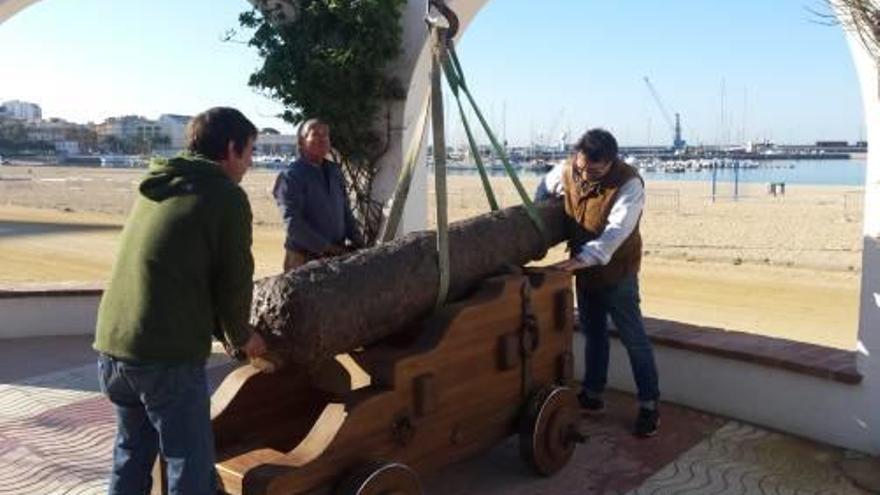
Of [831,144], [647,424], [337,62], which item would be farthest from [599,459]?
[831,144]

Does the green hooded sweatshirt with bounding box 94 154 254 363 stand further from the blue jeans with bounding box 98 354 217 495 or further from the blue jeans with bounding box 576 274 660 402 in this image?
the blue jeans with bounding box 576 274 660 402

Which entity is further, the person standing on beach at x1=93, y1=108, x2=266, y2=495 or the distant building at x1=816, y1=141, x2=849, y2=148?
the distant building at x1=816, y1=141, x2=849, y2=148

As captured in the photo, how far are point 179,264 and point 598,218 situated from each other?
2260 millimetres

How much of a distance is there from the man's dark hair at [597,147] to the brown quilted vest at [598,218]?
0.09m

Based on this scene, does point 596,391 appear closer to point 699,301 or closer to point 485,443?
point 485,443

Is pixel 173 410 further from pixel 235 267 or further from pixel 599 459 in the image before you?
pixel 599 459

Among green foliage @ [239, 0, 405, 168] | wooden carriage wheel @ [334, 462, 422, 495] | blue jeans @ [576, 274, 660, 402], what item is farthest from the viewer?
green foliage @ [239, 0, 405, 168]

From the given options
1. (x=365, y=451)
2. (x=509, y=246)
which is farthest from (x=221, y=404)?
(x=509, y=246)

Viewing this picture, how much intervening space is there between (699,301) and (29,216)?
74.8ft

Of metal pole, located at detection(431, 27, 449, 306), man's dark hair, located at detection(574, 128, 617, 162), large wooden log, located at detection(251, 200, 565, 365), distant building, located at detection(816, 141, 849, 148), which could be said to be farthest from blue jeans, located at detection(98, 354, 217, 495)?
distant building, located at detection(816, 141, 849, 148)

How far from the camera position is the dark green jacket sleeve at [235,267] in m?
2.45

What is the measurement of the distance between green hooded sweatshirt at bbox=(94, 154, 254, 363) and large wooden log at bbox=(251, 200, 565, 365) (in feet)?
1.10

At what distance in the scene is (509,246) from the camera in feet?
12.7

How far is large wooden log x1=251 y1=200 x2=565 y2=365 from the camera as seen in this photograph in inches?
112
